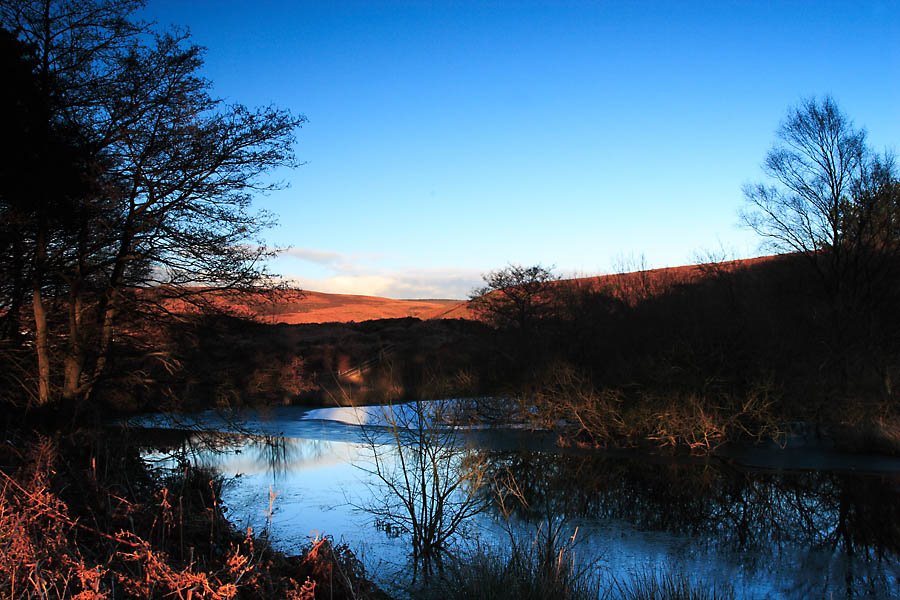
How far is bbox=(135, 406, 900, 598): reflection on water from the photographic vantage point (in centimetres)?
784

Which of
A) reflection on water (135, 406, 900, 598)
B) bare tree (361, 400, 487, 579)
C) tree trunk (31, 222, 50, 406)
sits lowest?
reflection on water (135, 406, 900, 598)

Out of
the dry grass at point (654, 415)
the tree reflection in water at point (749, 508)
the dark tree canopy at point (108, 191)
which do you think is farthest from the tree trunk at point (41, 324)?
the dry grass at point (654, 415)

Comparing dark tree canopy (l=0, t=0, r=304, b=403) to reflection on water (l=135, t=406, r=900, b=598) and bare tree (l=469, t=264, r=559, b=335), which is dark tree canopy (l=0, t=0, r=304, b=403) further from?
bare tree (l=469, t=264, r=559, b=335)

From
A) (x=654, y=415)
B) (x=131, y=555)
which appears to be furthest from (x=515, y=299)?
(x=131, y=555)

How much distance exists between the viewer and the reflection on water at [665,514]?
309 inches

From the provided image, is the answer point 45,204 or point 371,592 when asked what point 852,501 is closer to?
point 371,592

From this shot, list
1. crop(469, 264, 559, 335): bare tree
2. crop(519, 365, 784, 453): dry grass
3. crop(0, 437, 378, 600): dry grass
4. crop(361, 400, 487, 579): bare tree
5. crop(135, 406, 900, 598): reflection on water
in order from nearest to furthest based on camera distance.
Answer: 1. crop(0, 437, 378, 600): dry grass
2. crop(135, 406, 900, 598): reflection on water
3. crop(361, 400, 487, 579): bare tree
4. crop(519, 365, 784, 453): dry grass
5. crop(469, 264, 559, 335): bare tree

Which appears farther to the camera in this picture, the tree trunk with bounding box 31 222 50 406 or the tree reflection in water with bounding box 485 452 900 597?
the tree trunk with bounding box 31 222 50 406

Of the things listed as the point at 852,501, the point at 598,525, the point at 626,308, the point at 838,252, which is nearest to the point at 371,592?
the point at 598,525

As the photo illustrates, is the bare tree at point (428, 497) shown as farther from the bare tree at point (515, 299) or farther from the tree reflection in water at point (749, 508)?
the bare tree at point (515, 299)

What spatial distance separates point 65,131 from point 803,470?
49.8 feet

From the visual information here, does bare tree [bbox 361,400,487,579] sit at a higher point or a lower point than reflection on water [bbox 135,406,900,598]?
higher

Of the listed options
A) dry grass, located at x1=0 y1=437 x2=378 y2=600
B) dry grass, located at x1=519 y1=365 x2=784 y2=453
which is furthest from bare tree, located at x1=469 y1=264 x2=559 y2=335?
dry grass, located at x1=0 y1=437 x2=378 y2=600

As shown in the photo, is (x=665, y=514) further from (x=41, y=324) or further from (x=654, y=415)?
(x=41, y=324)
